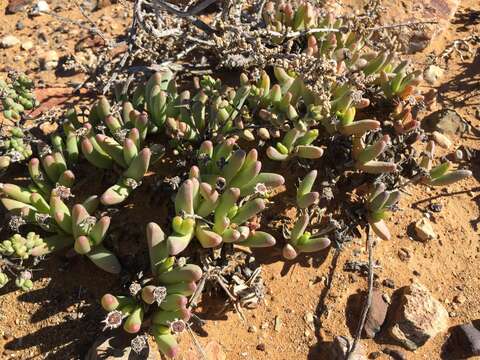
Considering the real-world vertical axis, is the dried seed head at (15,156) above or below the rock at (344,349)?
above

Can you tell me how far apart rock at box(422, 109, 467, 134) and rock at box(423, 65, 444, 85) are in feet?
1.50

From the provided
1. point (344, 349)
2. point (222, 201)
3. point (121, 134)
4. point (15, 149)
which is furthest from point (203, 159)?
point (344, 349)

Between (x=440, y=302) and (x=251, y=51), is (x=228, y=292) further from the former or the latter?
(x=251, y=51)

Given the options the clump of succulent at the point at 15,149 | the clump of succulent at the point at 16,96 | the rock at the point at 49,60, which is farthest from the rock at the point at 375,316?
the rock at the point at 49,60

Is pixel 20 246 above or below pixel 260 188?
below

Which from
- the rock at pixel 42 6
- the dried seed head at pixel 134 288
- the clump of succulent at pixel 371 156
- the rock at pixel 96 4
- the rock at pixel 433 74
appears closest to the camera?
the dried seed head at pixel 134 288

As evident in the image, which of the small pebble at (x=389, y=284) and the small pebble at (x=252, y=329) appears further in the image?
the small pebble at (x=389, y=284)

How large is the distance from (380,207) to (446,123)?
1.30 metres

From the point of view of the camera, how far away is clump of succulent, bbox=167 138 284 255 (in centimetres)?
280

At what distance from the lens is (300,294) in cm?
321

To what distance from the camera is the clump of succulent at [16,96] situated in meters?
3.31

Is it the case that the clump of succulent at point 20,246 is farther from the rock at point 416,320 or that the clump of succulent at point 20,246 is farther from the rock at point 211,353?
the rock at point 416,320

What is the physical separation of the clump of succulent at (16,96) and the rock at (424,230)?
2883 millimetres

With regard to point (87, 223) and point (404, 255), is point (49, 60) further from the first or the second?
point (404, 255)
